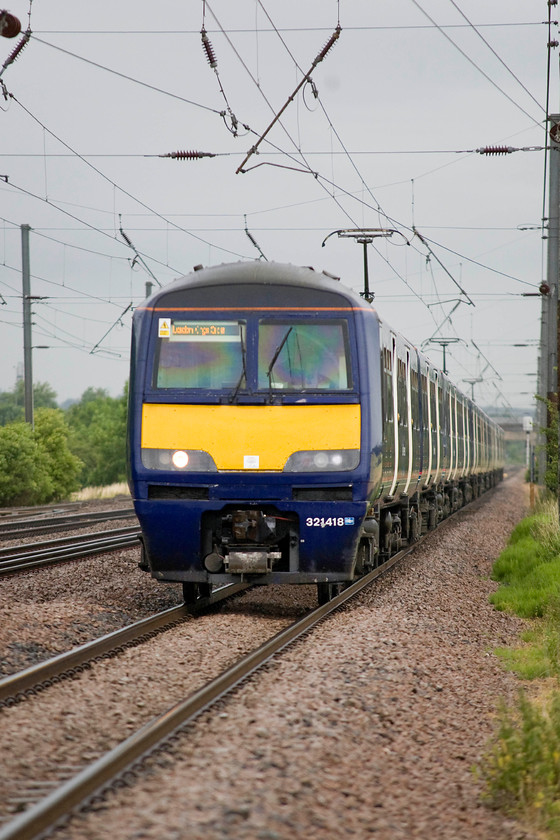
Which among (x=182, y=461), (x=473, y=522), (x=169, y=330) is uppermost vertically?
(x=169, y=330)

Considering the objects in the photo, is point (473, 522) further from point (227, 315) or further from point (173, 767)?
point (173, 767)

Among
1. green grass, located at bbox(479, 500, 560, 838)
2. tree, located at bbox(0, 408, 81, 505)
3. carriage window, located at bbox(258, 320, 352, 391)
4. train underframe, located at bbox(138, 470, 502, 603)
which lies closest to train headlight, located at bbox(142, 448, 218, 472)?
train underframe, located at bbox(138, 470, 502, 603)

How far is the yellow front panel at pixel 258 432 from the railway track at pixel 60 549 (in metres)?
3.50

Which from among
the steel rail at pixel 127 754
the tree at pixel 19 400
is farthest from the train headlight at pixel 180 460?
the tree at pixel 19 400

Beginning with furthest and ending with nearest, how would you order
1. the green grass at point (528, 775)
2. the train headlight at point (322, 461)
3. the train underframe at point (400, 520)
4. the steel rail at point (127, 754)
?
the train underframe at point (400, 520), the train headlight at point (322, 461), the green grass at point (528, 775), the steel rail at point (127, 754)

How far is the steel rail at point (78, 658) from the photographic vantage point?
6.54 m

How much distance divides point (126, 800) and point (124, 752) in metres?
0.58

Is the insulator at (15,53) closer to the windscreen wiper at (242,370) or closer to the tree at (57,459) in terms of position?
the windscreen wiper at (242,370)

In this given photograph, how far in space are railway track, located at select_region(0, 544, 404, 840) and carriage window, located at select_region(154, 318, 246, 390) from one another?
7.05 feet

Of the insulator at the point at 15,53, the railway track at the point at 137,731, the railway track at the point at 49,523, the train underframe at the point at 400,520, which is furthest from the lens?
the railway track at the point at 49,523

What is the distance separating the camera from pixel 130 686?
6.91m

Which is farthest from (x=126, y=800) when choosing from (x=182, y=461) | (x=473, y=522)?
(x=473, y=522)

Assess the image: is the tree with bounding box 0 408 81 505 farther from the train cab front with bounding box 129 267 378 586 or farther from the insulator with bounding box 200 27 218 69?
the train cab front with bounding box 129 267 378 586

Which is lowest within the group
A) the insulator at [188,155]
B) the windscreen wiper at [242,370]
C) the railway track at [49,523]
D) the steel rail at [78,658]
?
the railway track at [49,523]
